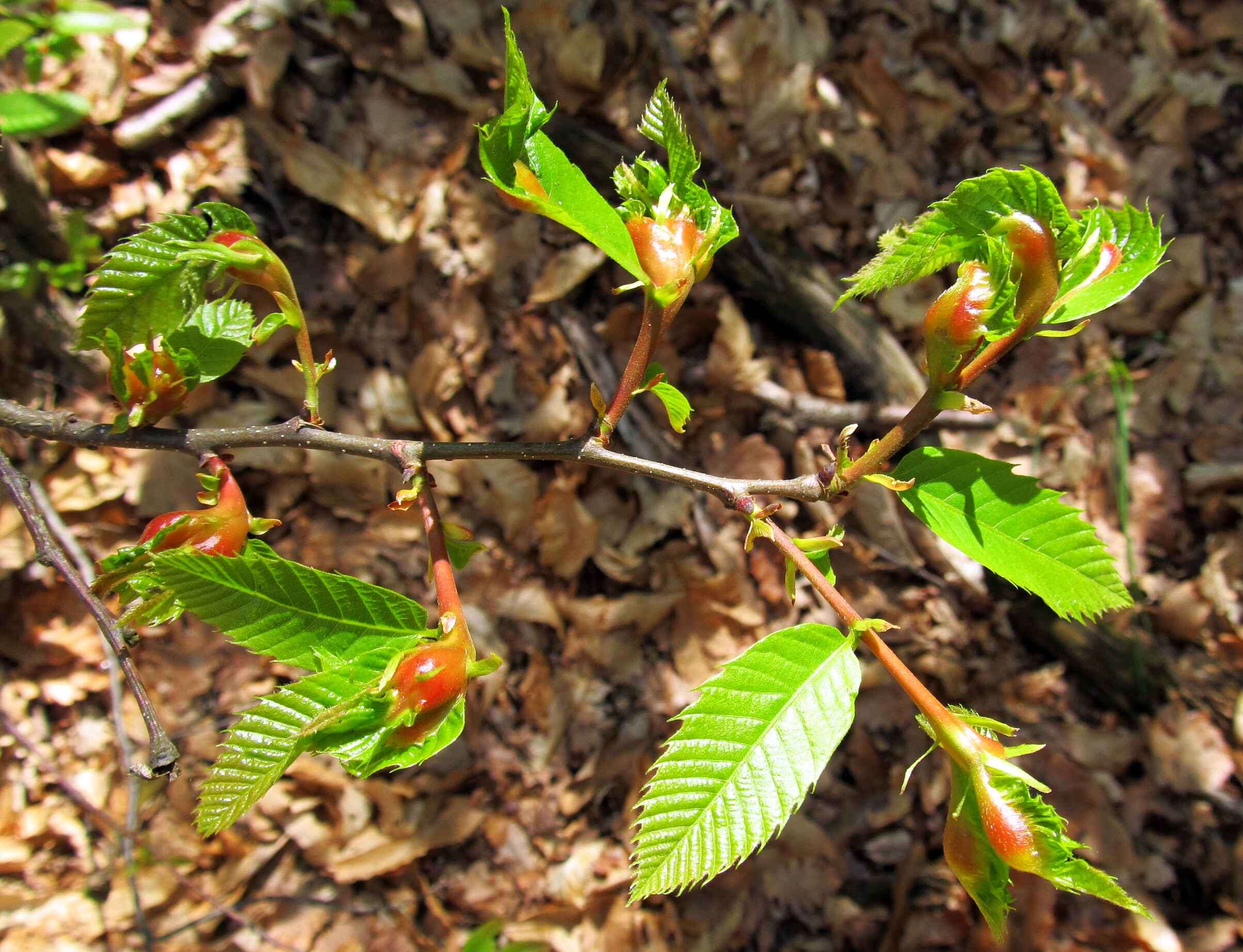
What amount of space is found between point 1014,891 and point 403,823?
186cm

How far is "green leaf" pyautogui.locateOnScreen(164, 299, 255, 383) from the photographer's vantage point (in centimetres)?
107

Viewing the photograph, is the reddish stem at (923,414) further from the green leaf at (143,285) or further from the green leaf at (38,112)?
the green leaf at (38,112)

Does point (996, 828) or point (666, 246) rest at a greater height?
point (666, 246)

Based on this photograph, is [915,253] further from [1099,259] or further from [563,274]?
[563,274]

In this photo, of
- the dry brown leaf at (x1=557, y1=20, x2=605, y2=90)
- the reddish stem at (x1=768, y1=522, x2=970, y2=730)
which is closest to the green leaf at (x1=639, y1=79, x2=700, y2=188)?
the reddish stem at (x1=768, y1=522, x2=970, y2=730)

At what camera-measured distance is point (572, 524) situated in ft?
7.68

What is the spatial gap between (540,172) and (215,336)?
557 millimetres

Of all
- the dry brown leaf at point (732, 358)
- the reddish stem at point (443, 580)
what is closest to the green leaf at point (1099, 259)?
the reddish stem at point (443, 580)

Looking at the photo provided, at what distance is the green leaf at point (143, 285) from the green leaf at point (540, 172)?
0.51 meters

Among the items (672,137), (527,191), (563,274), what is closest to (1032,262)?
(672,137)

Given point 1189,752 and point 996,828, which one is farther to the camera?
point 1189,752

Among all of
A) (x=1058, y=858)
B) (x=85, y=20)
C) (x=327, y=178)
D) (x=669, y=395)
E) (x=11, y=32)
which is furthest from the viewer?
(x=327, y=178)

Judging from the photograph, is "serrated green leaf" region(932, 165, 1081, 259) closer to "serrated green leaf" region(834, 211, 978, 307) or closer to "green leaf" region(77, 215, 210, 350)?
"serrated green leaf" region(834, 211, 978, 307)

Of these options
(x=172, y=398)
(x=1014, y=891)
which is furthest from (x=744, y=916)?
(x=172, y=398)
